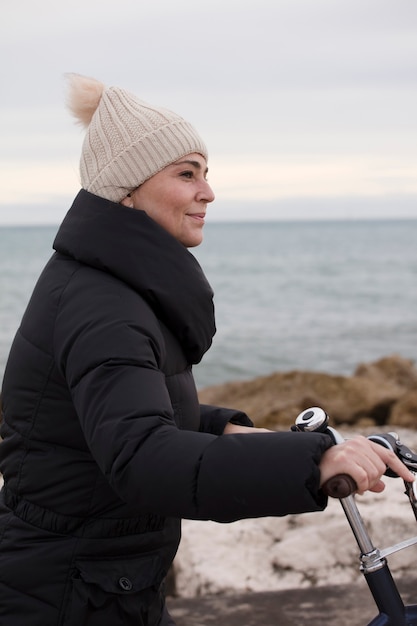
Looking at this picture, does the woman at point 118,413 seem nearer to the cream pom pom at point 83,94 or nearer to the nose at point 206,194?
the nose at point 206,194

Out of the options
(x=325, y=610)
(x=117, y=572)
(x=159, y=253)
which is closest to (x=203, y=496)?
(x=117, y=572)

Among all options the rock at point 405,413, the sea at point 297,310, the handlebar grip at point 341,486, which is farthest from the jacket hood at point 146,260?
the sea at point 297,310

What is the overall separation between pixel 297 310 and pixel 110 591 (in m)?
29.9

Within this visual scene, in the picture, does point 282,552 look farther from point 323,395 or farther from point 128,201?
point 323,395

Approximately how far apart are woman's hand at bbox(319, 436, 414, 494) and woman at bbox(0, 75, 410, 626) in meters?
0.01

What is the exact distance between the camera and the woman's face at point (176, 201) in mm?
2551

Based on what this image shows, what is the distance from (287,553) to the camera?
173 inches

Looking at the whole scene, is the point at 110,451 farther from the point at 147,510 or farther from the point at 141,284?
the point at 141,284

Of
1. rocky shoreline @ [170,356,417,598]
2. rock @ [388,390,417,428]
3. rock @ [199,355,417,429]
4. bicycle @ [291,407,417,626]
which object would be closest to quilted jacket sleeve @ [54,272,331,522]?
bicycle @ [291,407,417,626]

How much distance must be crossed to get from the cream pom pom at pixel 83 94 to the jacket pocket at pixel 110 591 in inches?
50.9

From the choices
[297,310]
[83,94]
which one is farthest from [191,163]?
[297,310]

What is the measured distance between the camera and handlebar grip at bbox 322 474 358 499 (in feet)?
5.88

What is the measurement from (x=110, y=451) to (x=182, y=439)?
0.50 feet

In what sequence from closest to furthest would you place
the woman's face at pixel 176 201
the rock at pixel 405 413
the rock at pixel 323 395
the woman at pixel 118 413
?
the woman at pixel 118 413
the woman's face at pixel 176 201
the rock at pixel 405 413
the rock at pixel 323 395
